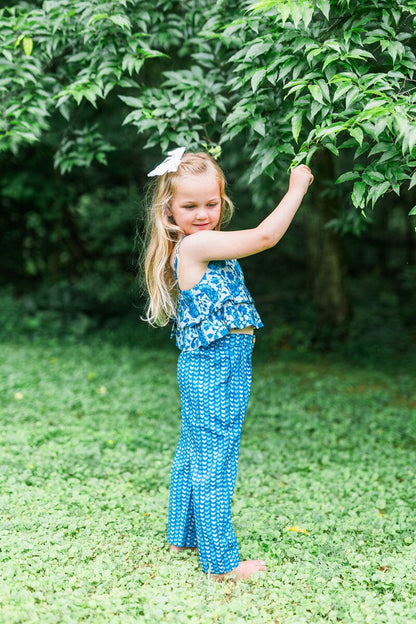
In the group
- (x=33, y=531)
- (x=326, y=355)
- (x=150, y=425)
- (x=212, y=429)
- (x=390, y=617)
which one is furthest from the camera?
(x=326, y=355)

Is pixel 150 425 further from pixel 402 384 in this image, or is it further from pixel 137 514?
pixel 402 384

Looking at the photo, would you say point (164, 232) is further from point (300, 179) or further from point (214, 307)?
point (300, 179)

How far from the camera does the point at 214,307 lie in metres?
2.69

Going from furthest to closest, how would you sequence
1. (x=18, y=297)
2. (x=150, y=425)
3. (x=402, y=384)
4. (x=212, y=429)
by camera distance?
(x=18, y=297) → (x=402, y=384) → (x=150, y=425) → (x=212, y=429)

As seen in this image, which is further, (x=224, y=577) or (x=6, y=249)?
(x=6, y=249)

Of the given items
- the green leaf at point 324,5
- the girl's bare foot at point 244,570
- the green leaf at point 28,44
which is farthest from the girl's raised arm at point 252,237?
the green leaf at point 28,44

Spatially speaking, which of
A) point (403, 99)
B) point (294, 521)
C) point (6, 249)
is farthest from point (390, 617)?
point (6, 249)

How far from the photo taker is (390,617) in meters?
2.53

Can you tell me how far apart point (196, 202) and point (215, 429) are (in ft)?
3.28

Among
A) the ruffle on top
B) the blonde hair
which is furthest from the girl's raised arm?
the blonde hair

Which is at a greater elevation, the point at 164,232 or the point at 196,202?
the point at 196,202

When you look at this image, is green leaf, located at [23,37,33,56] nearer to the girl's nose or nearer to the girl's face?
the girl's face

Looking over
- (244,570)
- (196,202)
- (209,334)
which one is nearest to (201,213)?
(196,202)

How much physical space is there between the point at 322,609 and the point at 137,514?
125 cm
